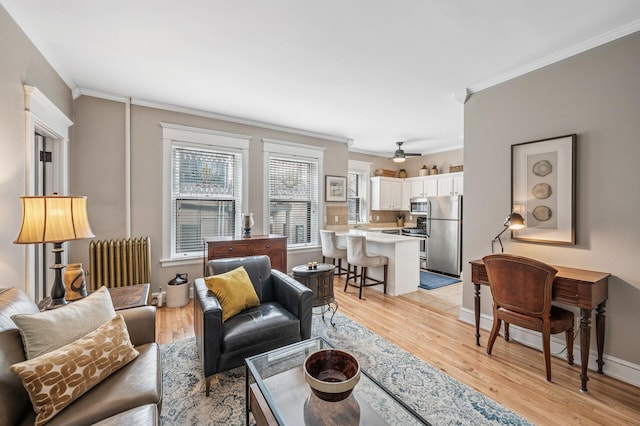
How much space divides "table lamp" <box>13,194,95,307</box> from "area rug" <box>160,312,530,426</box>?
3.27ft

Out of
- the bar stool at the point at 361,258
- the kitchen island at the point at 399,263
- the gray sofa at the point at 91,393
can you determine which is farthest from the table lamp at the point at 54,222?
the kitchen island at the point at 399,263

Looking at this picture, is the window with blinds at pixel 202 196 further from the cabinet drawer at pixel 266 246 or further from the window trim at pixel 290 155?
the cabinet drawer at pixel 266 246

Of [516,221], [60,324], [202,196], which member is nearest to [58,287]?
[60,324]

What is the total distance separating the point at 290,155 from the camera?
469cm

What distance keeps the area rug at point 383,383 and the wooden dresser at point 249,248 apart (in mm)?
1156

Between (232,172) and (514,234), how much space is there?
12.3 ft

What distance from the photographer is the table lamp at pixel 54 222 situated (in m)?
1.64

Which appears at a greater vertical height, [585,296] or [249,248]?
[249,248]

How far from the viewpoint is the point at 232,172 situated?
420 centimetres

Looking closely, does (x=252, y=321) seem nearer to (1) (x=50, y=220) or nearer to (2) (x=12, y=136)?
(1) (x=50, y=220)

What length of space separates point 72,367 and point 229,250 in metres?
2.36

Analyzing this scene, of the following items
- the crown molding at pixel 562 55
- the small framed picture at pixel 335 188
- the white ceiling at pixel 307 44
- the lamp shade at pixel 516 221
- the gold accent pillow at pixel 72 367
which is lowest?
the gold accent pillow at pixel 72 367

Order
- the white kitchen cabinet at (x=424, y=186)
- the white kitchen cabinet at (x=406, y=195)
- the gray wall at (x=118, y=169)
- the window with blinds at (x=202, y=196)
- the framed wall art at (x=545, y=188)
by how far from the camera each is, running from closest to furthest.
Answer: the framed wall art at (x=545, y=188)
the gray wall at (x=118, y=169)
the window with blinds at (x=202, y=196)
the white kitchen cabinet at (x=424, y=186)
the white kitchen cabinet at (x=406, y=195)

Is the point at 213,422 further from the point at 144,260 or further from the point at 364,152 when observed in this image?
the point at 364,152
